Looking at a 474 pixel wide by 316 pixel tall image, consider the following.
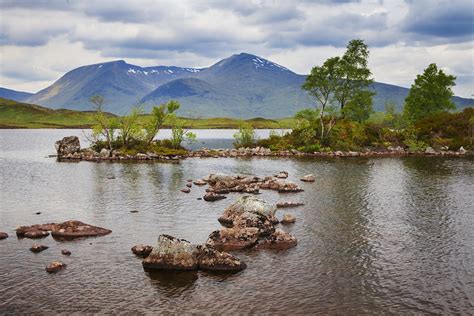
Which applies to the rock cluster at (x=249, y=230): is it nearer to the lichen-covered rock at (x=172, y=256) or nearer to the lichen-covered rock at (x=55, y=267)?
the lichen-covered rock at (x=172, y=256)

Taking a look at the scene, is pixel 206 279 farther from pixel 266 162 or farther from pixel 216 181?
pixel 266 162

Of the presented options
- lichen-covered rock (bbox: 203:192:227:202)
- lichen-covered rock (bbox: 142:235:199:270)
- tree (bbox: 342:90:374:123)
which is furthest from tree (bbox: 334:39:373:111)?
lichen-covered rock (bbox: 142:235:199:270)

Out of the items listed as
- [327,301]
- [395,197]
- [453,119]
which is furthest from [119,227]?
[453,119]

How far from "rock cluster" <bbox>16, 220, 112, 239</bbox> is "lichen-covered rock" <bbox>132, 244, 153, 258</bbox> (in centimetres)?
753

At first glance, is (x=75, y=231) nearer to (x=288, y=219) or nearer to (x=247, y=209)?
(x=247, y=209)

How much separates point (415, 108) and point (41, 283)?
548 feet

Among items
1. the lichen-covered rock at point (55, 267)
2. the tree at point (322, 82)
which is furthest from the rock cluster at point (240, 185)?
the tree at point (322, 82)

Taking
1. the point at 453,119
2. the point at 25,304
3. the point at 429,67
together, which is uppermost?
the point at 429,67

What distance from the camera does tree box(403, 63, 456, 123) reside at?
166 meters

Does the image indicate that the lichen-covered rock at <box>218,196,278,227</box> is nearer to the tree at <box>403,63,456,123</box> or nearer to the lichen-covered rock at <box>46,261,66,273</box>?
the lichen-covered rock at <box>46,261,66,273</box>

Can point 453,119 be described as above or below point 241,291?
above

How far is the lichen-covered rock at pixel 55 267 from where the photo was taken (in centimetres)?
3312

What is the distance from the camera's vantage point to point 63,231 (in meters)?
42.9

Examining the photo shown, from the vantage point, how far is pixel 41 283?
30938mm
